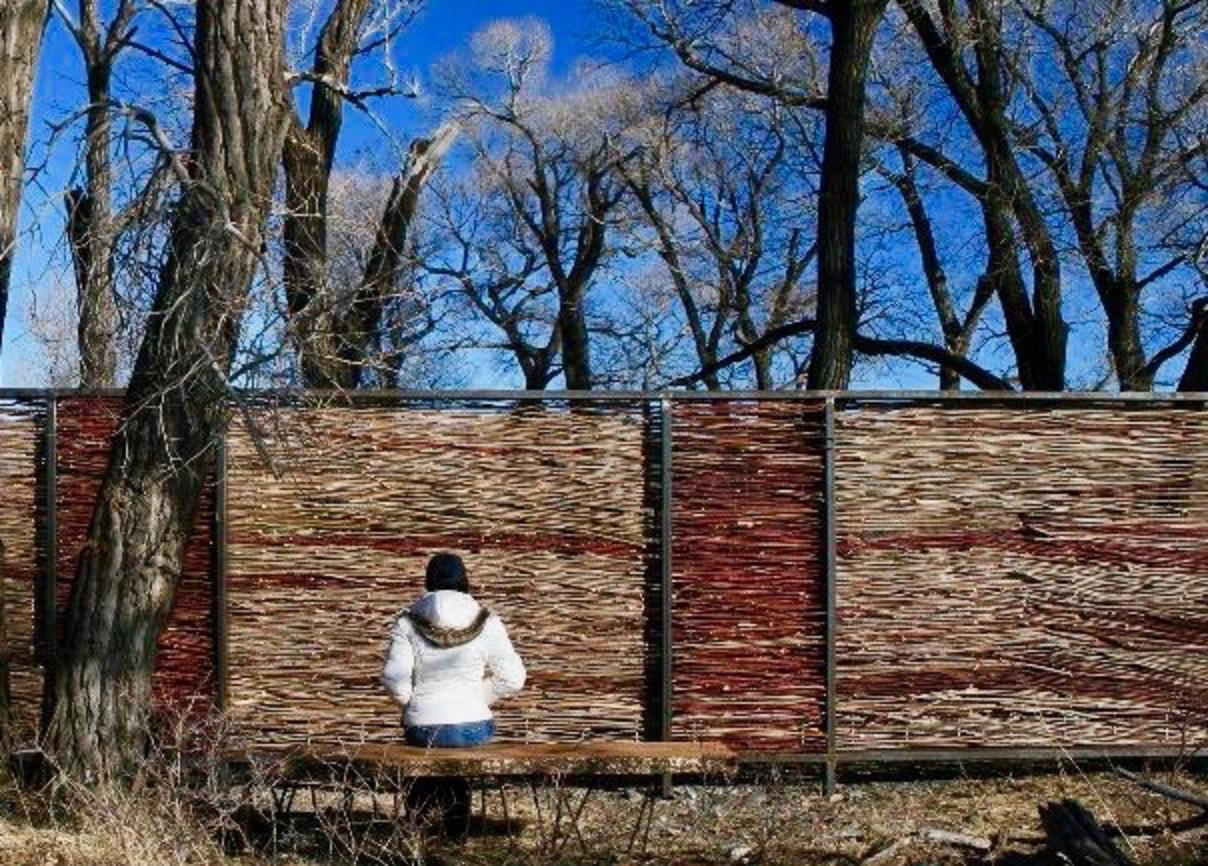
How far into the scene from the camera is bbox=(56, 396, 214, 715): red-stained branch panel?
790 centimetres

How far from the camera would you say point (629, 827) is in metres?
7.41

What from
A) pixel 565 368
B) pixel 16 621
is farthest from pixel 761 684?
pixel 565 368

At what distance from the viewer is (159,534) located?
6.57m

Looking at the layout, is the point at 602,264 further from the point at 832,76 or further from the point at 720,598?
the point at 720,598

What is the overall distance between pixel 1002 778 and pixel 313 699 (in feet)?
12.0

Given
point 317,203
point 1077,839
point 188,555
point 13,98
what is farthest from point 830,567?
point 13,98

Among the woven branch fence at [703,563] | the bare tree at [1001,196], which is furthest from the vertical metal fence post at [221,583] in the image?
the bare tree at [1001,196]

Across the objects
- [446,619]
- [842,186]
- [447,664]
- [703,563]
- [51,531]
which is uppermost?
[842,186]

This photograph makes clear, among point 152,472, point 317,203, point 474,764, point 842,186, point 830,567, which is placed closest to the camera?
point 474,764

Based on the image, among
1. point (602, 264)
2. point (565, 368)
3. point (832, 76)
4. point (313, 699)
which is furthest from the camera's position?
point (602, 264)

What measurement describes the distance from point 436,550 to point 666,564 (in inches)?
46.5

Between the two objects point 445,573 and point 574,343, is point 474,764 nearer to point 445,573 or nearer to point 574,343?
point 445,573

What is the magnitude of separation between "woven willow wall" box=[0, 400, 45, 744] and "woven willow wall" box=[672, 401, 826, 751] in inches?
130

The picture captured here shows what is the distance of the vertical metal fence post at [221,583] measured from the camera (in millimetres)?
7855
